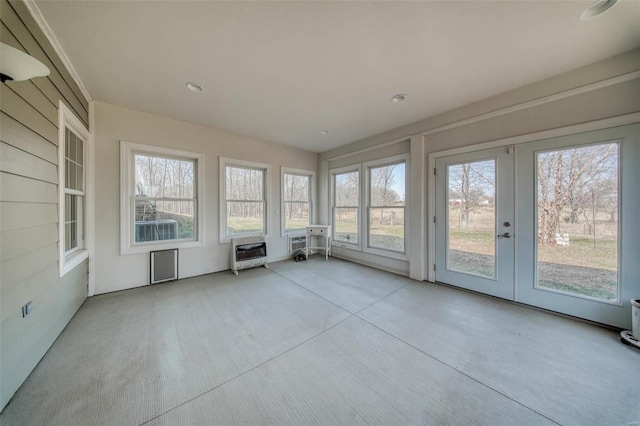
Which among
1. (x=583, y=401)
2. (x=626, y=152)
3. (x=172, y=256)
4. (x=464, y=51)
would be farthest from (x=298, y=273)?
(x=626, y=152)

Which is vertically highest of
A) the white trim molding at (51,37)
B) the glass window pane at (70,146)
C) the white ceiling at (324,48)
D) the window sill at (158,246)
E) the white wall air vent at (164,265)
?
the white ceiling at (324,48)

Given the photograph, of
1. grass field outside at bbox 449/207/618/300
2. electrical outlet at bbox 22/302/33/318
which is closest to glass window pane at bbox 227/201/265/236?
electrical outlet at bbox 22/302/33/318

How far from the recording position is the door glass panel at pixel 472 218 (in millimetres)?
2949

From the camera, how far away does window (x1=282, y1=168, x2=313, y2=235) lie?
502 cm

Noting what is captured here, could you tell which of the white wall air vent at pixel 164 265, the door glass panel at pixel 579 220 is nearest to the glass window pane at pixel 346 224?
the door glass panel at pixel 579 220

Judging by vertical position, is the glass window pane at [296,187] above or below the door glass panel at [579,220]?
above

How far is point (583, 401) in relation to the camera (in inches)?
53.8

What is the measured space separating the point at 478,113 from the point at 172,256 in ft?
16.9

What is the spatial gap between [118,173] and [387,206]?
4516mm

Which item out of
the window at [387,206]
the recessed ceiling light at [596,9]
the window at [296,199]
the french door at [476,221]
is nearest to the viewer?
the recessed ceiling light at [596,9]

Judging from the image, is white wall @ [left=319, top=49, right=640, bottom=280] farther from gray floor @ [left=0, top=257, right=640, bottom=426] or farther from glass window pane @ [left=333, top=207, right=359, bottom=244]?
gray floor @ [left=0, top=257, right=640, bottom=426]

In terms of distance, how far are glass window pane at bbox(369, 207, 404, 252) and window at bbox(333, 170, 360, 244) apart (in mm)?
408

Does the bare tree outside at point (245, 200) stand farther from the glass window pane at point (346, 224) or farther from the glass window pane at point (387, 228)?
the glass window pane at point (387, 228)

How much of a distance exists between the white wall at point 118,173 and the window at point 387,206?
223 cm
